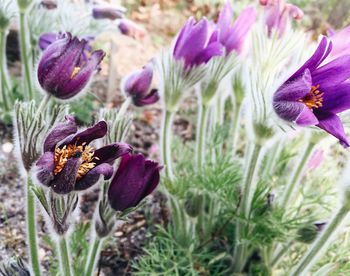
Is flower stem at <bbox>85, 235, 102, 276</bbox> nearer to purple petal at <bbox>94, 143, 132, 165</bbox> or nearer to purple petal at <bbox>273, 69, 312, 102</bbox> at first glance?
purple petal at <bbox>94, 143, 132, 165</bbox>

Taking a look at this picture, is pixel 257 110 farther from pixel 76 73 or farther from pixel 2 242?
pixel 2 242

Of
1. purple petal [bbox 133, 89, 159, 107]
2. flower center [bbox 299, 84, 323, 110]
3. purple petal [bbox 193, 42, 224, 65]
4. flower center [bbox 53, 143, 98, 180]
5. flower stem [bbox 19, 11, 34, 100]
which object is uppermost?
flower center [bbox 299, 84, 323, 110]

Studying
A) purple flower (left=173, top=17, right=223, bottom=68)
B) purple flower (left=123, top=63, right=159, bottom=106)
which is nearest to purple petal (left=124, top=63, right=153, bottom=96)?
purple flower (left=123, top=63, right=159, bottom=106)

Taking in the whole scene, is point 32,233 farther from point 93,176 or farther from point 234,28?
point 234,28

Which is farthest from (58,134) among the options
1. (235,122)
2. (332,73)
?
(235,122)

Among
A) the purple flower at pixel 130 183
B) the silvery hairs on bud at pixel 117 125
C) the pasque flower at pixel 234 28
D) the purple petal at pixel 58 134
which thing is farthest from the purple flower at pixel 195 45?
the purple petal at pixel 58 134

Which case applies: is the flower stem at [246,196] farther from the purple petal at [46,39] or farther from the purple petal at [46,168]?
the purple petal at [46,39]
